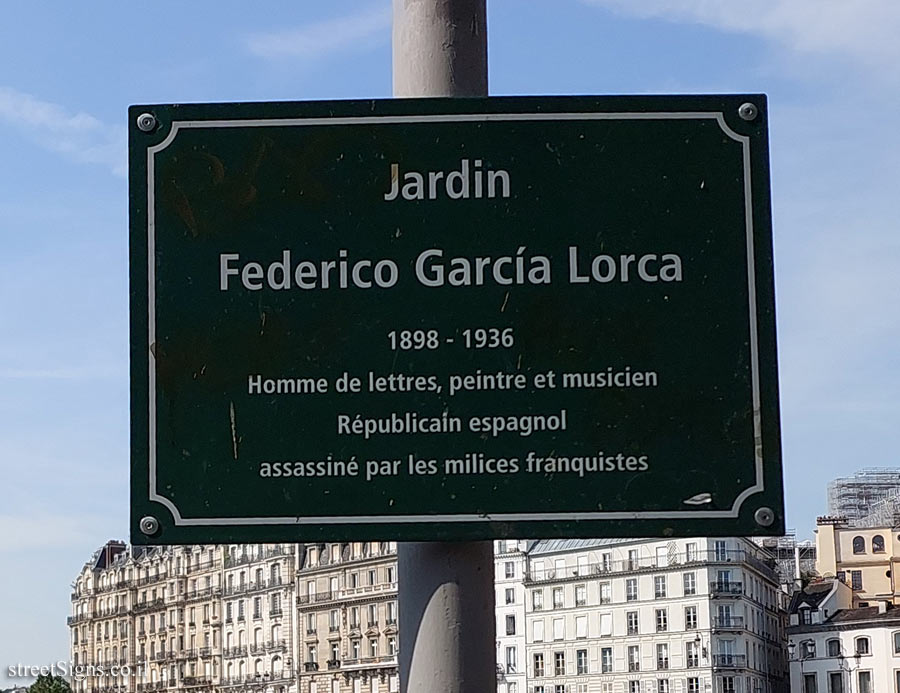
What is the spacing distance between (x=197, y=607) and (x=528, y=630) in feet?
111

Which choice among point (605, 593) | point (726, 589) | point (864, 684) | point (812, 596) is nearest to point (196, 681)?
point (605, 593)

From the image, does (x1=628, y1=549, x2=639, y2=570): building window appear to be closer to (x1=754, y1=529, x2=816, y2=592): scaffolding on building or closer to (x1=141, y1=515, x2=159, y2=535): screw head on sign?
(x1=754, y1=529, x2=816, y2=592): scaffolding on building

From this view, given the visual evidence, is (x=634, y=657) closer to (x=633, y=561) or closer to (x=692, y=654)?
(x=692, y=654)

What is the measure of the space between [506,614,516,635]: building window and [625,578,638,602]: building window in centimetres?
1001

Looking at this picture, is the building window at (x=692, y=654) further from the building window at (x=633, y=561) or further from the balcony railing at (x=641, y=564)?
the building window at (x=633, y=561)

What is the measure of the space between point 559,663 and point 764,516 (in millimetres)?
113770

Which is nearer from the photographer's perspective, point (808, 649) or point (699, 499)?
point (699, 499)

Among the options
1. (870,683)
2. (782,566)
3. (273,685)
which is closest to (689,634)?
(870,683)

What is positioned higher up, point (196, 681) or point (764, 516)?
point (196, 681)

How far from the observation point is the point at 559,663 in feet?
378

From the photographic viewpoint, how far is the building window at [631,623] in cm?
11125

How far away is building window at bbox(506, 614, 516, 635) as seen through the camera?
11819 cm

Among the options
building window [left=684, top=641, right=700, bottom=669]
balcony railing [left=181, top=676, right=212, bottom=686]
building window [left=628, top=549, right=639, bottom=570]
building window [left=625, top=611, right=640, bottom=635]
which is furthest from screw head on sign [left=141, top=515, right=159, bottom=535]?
balcony railing [left=181, top=676, right=212, bottom=686]

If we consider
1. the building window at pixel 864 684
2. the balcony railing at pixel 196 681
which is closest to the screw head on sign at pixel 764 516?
the building window at pixel 864 684
